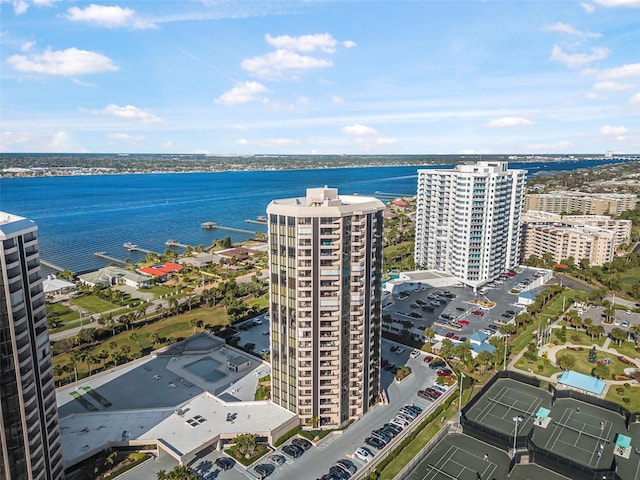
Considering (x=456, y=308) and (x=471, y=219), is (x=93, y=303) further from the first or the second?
(x=471, y=219)

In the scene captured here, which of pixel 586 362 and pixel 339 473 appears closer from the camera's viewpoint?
pixel 339 473

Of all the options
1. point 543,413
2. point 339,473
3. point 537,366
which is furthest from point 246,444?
point 537,366

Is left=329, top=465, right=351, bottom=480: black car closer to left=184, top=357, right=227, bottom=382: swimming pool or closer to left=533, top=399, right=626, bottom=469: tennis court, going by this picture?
left=533, top=399, right=626, bottom=469: tennis court

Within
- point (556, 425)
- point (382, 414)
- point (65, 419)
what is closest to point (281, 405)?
point (382, 414)

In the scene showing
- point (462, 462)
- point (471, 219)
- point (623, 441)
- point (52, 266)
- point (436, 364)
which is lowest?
point (462, 462)

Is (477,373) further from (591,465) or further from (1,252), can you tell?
(1,252)
